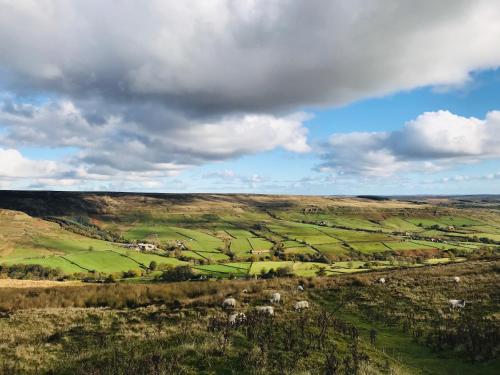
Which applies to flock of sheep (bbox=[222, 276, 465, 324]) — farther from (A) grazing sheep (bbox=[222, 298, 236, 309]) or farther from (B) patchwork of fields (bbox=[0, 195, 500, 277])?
(B) patchwork of fields (bbox=[0, 195, 500, 277])

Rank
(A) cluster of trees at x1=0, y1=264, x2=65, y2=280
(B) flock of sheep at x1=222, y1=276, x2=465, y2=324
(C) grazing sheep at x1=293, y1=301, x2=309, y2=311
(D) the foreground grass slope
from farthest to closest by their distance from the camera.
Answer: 1. (A) cluster of trees at x1=0, y1=264, x2=65, y2=280
2. (C) grazing sheep at x1=293, y1=301, x2=309, y2=311
3. (B) flock of sheep at x1=222, y1=276, x2=465, y2=324
4. (D) the foreground grass slope

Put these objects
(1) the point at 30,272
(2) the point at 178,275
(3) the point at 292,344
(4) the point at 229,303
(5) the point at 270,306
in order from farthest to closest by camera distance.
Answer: (1) the point at 30,272 < (2) the point at 178,275 < (4) the point at 229,303 < (5) the point at 270,306 < (3) the point at 292,344

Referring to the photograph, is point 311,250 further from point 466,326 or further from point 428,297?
point 466,326

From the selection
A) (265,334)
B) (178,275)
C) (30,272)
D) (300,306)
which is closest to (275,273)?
(178,275)

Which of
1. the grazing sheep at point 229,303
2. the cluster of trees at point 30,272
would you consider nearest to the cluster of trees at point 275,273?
the grazing sheep at point 229,303

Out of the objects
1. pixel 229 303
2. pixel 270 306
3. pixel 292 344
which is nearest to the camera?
pixel 292 344

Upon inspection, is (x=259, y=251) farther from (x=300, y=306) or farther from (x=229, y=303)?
(x=300, y=306)

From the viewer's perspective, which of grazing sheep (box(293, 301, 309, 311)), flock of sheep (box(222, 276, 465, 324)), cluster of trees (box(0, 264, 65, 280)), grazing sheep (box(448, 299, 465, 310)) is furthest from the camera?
cluster of trees (box(0, 264, 65, 280))

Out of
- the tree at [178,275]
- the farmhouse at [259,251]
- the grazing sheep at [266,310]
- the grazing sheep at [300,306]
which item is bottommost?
the farmhouse at [259,251]

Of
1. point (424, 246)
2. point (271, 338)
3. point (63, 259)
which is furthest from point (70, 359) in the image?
point (424, 246)

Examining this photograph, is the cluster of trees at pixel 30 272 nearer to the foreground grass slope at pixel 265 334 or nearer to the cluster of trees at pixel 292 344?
→ the foreground grass slope at pixel 265 334

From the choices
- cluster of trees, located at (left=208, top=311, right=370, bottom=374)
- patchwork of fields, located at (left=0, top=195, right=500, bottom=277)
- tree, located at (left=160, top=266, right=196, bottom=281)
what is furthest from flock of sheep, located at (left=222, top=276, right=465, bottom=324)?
tree, located at (left=160, top=266, right=196, bottom=281)

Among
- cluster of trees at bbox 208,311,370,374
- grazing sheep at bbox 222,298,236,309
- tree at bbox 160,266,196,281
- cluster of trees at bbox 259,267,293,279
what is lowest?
tree at bbox 160,266,196,281
